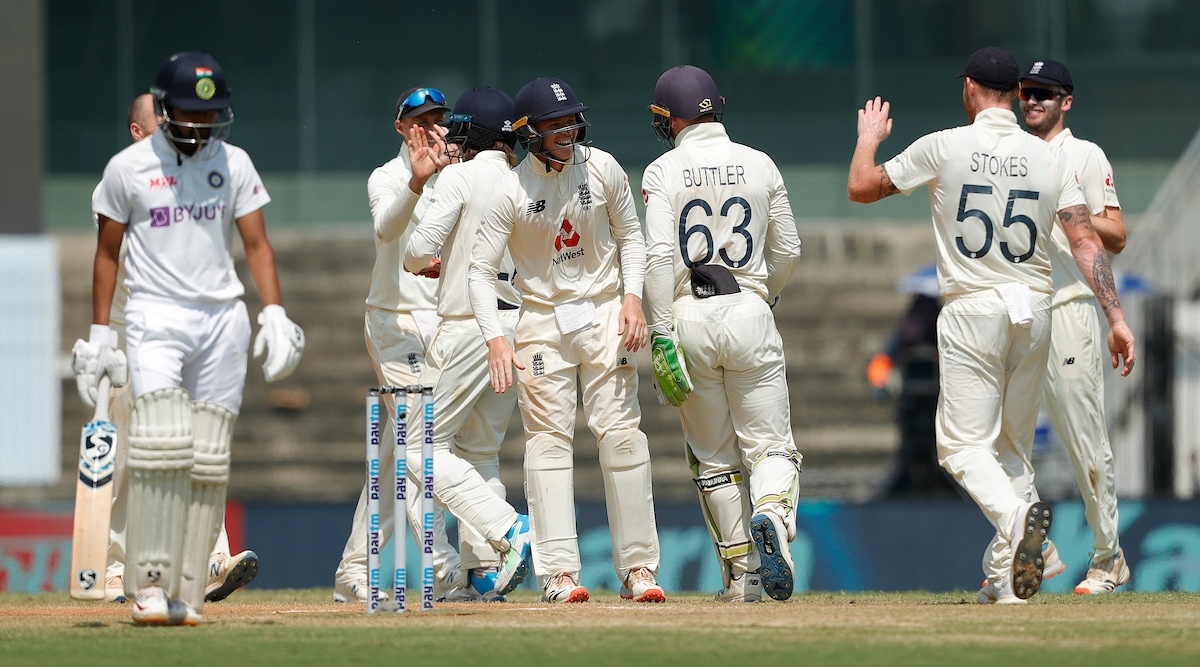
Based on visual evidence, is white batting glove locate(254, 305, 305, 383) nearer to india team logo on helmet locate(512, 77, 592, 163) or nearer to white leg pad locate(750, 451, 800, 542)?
india team logo on helmet locate(512, 77, 592, 163)

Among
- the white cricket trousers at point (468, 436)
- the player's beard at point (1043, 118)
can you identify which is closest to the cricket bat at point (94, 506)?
the white cricket trousers at point (468, 436)

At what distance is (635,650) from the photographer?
213 inches

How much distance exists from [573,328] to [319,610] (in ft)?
5.15

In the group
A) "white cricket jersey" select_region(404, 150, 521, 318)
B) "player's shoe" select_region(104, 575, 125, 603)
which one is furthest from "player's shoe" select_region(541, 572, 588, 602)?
"player's shoe" select_region(104, 575, 125, 603)

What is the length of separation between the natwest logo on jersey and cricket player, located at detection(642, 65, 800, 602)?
1941mm

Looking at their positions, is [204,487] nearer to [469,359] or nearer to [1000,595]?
[469,359]

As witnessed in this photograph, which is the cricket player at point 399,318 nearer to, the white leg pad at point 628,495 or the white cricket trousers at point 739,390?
the white leg pad at point 628,495

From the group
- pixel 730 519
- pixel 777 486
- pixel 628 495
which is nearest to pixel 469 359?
pixel 628 495

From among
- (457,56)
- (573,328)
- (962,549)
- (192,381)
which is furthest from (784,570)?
(457,56)

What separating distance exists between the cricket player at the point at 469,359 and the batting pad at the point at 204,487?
1.49m

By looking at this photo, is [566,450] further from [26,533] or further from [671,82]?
[26,533]

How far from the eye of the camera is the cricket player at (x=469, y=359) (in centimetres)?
753

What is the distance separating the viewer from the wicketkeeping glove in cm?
727

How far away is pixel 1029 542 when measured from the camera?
662 centimetres
